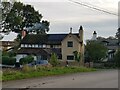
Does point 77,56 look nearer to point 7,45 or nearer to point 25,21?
point 25,21

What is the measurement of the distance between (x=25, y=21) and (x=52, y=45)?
71.5 feet

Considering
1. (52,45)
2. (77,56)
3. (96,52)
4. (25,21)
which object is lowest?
(77,56)

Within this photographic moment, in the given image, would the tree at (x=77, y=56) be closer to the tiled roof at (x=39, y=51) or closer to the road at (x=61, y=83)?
the tiled roof at (x=39, y=51)

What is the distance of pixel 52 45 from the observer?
75.0 meters

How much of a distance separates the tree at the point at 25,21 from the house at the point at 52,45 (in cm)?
510

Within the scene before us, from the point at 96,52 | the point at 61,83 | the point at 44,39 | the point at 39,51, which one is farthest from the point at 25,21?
the point at 61,83

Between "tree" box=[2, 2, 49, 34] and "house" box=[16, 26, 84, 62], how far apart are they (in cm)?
510

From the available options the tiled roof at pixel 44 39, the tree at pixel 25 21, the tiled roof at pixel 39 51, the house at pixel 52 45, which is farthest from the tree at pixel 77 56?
the tree at pixel 25 21

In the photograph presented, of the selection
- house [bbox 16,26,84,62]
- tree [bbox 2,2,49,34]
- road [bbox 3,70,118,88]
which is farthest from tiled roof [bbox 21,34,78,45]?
road [bbox 3,70,118,88]

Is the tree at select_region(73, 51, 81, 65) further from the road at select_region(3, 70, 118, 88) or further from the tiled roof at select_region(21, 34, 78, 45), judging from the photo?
the road at select_region(3, 70, 118, 88)

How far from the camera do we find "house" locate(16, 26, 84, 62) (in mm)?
70250

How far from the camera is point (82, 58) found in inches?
2778

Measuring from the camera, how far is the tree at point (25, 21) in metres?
79.5

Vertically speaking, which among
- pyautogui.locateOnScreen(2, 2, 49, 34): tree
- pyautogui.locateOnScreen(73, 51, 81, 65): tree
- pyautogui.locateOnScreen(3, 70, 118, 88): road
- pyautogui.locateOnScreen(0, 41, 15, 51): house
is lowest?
pyautogui.locateOnScreen(3, 70, 118, 88): road
